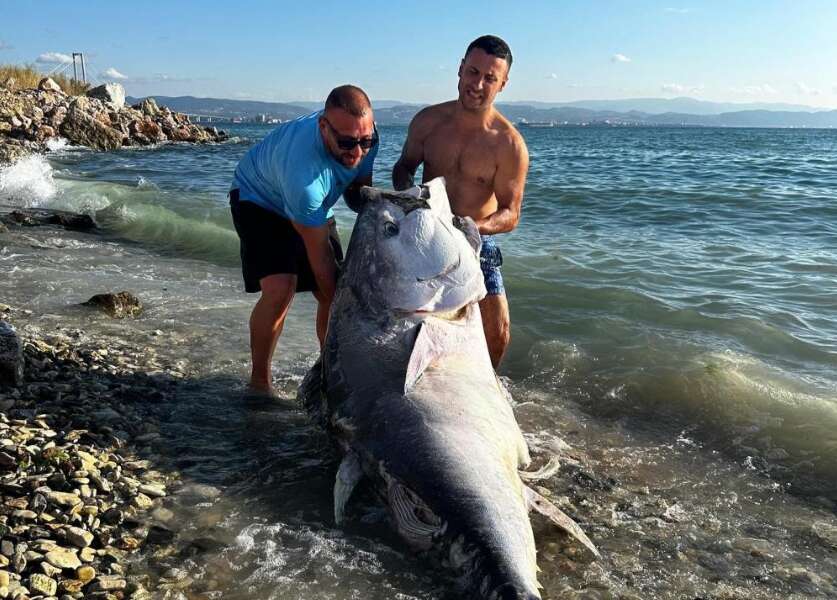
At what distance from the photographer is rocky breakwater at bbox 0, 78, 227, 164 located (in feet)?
95.4

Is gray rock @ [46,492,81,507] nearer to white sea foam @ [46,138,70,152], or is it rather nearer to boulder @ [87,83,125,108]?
white sea foam @ [46,138,70,152]

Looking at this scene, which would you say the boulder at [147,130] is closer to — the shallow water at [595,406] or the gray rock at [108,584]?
the shallow water at [595,406]

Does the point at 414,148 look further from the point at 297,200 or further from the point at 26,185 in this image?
the point at 26,185

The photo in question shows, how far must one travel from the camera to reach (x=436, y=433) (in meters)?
3.51

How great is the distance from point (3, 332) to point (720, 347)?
6361 millimetres

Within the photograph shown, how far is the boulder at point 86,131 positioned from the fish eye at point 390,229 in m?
33.3

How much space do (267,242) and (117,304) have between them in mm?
2849

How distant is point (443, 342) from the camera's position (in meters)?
4.01

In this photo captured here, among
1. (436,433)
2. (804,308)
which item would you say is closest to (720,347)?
(804,308)

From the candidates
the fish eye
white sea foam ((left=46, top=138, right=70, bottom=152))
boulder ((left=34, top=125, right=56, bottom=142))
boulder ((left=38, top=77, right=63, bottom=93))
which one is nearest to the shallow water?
the fish eye

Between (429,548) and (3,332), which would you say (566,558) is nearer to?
(429,548)

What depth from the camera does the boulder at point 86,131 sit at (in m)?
33.3

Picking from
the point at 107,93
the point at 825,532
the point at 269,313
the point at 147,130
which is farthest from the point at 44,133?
the point at 825,532

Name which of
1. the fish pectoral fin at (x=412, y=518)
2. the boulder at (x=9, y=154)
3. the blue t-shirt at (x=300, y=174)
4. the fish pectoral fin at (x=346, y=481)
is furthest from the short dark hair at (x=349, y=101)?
the boulder at (x=9, y=154)
